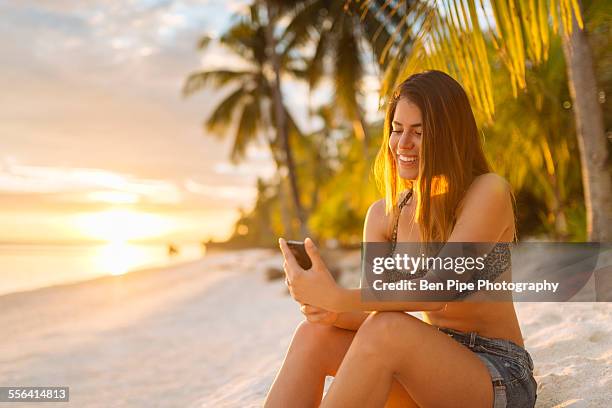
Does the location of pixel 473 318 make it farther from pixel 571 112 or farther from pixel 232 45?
pixel 232 45

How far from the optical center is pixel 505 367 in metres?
1.71

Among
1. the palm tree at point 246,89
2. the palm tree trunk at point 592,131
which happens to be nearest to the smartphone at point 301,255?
the palm tree trunk at point 592,131

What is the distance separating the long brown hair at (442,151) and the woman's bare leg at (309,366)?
0.55 metres

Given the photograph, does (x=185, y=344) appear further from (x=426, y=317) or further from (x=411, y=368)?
(x=411, y=368)

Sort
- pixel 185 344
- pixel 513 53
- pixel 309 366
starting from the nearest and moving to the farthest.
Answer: pixel 309 366, pixel 513 53, pixel 185 344

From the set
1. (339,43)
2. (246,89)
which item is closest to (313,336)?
(339,43)

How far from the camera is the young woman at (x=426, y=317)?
1644mm

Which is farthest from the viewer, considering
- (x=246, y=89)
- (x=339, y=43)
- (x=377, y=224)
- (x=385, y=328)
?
(x=246, y=89)

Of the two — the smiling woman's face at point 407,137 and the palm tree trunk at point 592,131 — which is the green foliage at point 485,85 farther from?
the smiling woman's face at point 407,137

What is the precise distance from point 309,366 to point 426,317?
0.48 metres

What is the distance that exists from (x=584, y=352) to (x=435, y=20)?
5.96 ft

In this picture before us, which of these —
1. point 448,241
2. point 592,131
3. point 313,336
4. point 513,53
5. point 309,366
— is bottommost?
point 309,366

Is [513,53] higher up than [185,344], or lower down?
higher up

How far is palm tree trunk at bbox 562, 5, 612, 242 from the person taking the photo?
4137 millimetres
